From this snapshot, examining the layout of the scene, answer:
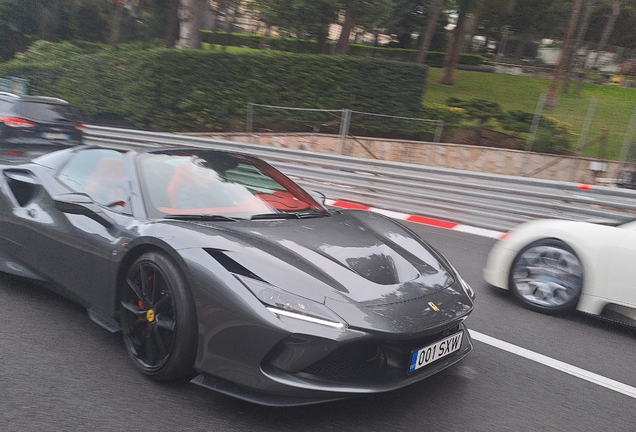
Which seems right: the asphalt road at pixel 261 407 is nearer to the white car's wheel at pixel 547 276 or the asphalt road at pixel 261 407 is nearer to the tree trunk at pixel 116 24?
the white car's wheel at pixel 547 276

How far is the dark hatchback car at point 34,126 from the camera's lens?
1062 centimetres

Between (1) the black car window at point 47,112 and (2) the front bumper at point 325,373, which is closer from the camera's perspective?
(2) the front bumper at point 325,373

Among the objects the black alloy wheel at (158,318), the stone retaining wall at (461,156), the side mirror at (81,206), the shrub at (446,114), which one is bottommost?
the stone retaining wall at (461,156)

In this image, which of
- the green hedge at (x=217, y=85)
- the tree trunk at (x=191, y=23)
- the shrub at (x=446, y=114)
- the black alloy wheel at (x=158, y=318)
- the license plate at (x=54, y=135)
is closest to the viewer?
the black alloy wheel at (x=158, y=318)

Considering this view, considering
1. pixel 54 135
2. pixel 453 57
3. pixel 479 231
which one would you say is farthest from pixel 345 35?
pixel 479 231

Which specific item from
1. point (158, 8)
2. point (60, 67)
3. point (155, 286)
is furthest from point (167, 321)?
point (158, 8)

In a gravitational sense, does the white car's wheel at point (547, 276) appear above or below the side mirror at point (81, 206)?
below

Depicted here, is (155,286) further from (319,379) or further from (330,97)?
(330,97)

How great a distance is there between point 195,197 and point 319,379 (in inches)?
60.7

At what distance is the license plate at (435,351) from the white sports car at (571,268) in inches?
78.6

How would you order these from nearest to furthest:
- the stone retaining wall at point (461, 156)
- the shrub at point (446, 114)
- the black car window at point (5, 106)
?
1. the black car window at point (5, 106)
2. the stone retaining wall at point (461, 156)
3. the shrub at point (446, 114)

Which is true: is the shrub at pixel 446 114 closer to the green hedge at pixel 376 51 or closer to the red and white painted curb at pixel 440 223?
the red and white painted curb at pixel 440 223

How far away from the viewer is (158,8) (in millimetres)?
30406

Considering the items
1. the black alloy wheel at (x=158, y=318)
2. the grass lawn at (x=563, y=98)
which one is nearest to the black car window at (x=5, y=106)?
the black alloy wheel at (x=158, y=318)
